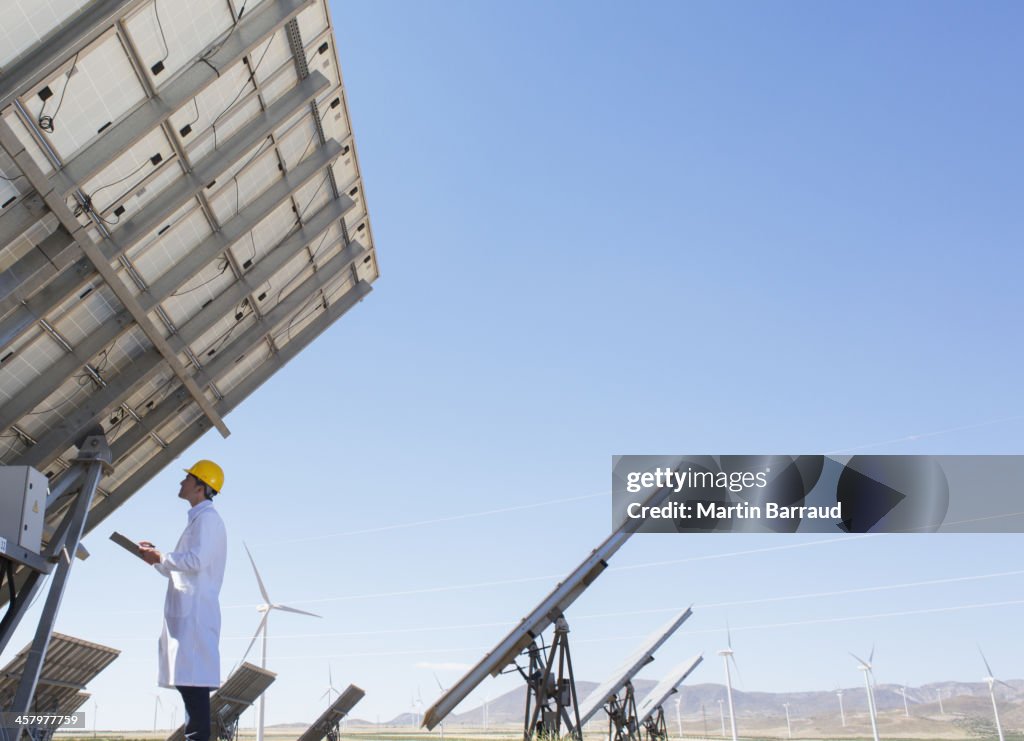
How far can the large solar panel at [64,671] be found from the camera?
19.1 m

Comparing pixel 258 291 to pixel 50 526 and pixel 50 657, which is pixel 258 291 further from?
pixel 50 657

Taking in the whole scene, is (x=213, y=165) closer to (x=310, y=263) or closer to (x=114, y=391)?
(x=310, y=263)

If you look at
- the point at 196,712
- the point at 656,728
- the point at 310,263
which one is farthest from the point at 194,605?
the point at 656,728

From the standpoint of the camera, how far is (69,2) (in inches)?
295

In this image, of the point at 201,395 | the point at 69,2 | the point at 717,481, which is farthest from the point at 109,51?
the point at 717,481

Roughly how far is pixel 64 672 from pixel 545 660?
12.6m

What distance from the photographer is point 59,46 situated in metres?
7.50

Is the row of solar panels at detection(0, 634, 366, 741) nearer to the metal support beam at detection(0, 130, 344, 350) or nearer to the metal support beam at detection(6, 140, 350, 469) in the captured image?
the metal support beam at detection(6, 140, 350, 469)

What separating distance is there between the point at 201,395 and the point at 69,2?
6.42 metres

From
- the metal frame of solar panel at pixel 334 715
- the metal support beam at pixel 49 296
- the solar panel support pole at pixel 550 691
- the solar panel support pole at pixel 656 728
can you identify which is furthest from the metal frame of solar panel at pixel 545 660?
the metal frame of solar panel at pixel 334 715

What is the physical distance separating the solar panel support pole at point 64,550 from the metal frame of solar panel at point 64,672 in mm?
9590

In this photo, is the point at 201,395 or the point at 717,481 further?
the point at 717,481

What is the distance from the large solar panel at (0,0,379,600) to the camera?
8.10m

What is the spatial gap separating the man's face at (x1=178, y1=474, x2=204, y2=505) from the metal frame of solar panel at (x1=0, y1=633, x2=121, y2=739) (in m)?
15.5
